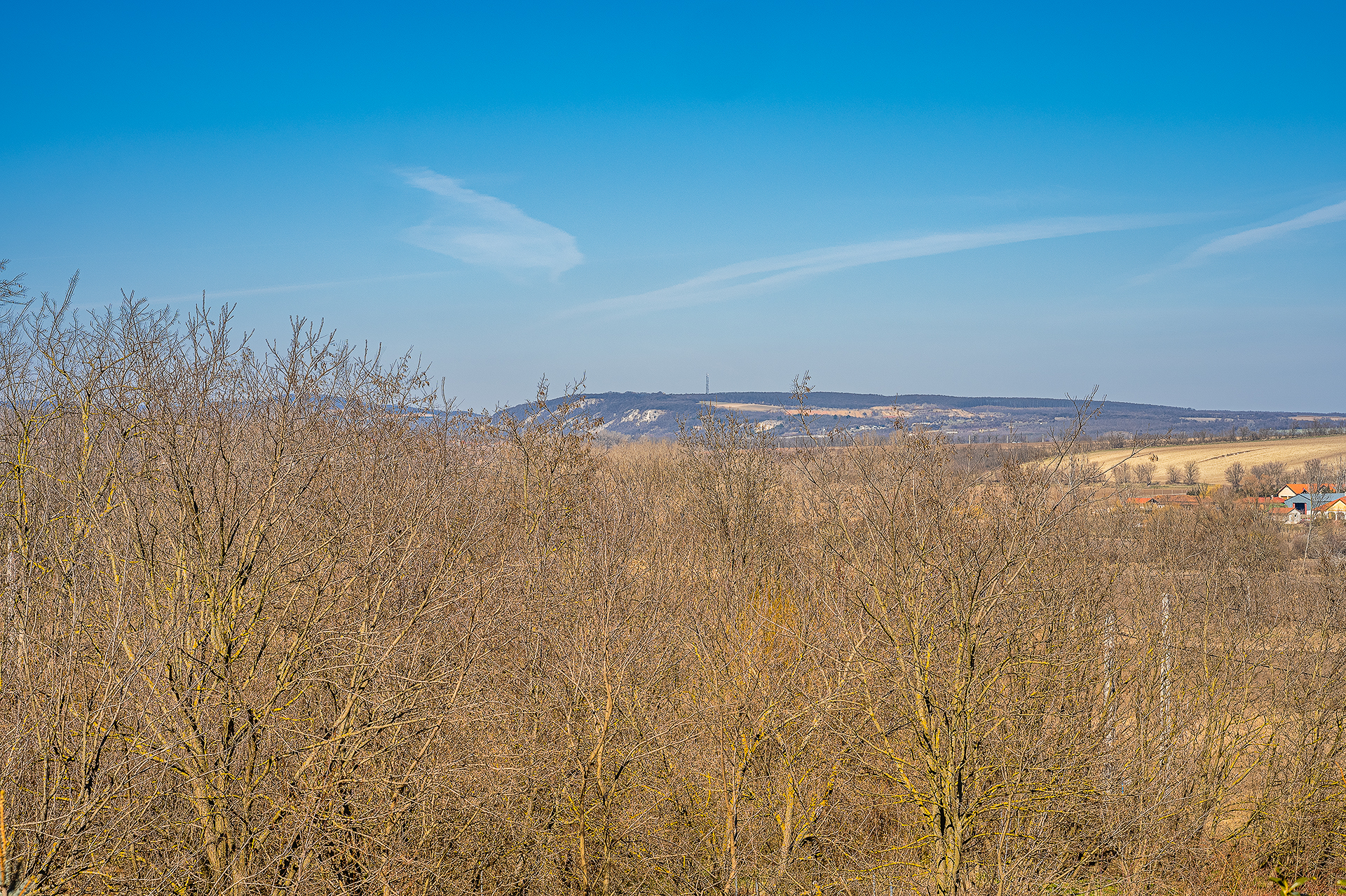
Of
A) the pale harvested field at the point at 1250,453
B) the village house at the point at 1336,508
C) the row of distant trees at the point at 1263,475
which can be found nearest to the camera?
the village house at the point at 1336,508

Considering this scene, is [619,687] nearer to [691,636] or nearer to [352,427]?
[691,636]

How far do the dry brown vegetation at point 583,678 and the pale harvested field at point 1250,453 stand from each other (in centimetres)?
5490

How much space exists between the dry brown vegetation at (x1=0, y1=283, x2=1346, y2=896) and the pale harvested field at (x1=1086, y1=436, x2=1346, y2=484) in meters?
54.9

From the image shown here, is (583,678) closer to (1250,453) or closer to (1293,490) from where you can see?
(1293,490)

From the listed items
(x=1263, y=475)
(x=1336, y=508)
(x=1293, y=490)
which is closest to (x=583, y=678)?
(x=1336, y=508)

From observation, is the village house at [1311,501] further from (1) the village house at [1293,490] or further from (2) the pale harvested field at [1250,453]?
(2) the pale harvested field at [1250,453]

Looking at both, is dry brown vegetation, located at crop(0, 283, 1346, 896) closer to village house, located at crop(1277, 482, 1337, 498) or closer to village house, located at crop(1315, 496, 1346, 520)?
village house, located at crop(1315, 496, 1346, 520)

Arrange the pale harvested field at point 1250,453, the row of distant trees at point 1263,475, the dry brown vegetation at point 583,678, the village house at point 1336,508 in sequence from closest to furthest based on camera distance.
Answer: the dry brown vegetation at point 583,678
the village house at point 1336,508
the row of distant trees at point 1263,475
the pale harvested field at point 1250,453

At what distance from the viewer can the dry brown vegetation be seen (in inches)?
329

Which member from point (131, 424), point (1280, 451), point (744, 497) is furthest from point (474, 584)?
point (1280, 451)

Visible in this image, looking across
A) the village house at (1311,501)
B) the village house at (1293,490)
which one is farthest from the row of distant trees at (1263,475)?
the village house at (1311,501)

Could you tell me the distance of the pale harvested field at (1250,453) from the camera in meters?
73.1

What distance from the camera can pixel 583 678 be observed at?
1187 cm

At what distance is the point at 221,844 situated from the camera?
8.30m
